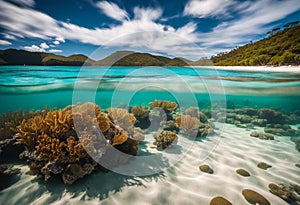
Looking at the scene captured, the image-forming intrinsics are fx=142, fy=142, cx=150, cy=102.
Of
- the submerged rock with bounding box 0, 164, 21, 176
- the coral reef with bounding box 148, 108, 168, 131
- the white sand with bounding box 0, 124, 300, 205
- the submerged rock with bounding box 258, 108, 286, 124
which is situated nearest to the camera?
the white sand with bounding box 0, 124, 300, 205

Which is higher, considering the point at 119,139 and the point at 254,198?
the point at 119,139

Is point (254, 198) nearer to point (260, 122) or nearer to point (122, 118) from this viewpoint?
point (122, 118)

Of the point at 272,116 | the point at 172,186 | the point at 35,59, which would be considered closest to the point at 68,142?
the point at 172,186

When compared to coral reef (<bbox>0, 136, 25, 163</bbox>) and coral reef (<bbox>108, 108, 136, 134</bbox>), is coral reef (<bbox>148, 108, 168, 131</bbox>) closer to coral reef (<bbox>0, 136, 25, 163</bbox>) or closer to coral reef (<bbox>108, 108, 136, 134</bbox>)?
coral reef (<bbox>108, 108, 136, 134</bbox>)

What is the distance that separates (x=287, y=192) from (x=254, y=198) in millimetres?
918

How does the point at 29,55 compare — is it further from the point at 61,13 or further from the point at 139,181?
the point at 139,181

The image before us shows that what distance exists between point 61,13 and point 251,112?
1673 cm

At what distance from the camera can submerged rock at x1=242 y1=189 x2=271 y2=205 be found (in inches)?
120

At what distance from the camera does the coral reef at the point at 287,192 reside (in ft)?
10.6

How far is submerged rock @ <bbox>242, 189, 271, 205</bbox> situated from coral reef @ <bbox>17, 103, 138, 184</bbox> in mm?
3168

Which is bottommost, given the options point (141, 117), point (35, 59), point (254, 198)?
point (254, 198)

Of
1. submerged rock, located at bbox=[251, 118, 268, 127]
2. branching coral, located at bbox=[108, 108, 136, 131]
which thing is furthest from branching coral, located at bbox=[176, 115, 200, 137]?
submerged rock, located at bbox=[251, 118, 268, 127]

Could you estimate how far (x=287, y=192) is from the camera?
3324mm

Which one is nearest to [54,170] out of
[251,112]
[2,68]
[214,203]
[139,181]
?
[139,181]
